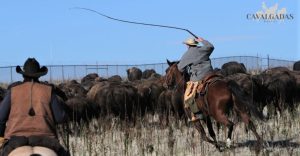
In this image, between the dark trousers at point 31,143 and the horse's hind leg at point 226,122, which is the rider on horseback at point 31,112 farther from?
the horse's hind leg at point 226,122

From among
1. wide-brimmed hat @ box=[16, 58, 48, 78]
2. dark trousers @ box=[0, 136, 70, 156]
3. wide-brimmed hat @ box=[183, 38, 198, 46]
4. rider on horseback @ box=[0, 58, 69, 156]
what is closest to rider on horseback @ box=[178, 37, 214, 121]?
wide-brimmed hat @ box=[183, 38, 198, 46]

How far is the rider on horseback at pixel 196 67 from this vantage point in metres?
12.9

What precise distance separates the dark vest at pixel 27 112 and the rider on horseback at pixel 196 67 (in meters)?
6.73

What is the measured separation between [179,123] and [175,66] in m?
3.40

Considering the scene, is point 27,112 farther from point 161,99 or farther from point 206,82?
point 161,99

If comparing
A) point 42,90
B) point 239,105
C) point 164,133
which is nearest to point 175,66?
point 164,133

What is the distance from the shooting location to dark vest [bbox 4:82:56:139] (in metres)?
6.30

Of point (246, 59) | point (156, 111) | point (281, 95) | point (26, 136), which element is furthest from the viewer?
point (246, 59)

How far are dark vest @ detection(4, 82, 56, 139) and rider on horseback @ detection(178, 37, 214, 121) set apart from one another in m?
6.73

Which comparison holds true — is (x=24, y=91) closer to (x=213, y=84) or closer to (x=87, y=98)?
(x=213, y=84)

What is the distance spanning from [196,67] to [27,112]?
7.24 meters

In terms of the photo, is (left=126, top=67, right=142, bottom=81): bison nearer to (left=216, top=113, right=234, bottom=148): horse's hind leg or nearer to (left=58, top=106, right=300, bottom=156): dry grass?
(left=58, top=106, right=300, bottom=156): dry grass

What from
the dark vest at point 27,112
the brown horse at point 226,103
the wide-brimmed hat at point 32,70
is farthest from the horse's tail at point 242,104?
the dark vest at point 27,112

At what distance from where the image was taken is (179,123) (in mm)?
17406
